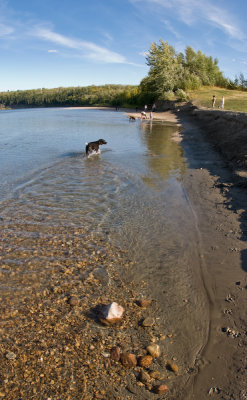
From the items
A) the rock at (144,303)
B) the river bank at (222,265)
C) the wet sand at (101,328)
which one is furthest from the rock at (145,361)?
the rock at (144,303)

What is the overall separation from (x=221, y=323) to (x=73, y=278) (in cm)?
246

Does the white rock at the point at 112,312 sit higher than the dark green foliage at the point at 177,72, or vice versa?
the dark green foliage at the point at 177,72

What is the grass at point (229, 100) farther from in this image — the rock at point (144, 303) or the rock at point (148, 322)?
the rock at point (148, 322)

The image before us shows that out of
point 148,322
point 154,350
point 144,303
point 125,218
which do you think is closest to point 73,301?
point 144,303

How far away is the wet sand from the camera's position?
9.50ft

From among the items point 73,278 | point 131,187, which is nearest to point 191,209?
point 131,187

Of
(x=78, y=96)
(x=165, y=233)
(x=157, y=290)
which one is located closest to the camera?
(x=157, y=290)

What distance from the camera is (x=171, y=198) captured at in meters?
8.57

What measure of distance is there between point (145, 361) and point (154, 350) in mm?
192

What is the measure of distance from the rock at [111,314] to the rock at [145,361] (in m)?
0.68

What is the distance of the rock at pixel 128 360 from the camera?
3.13 m

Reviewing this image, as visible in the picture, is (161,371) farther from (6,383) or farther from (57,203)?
(57,203)

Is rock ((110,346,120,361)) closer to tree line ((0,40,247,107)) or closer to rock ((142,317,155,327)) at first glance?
rock ((142,317,155,327))

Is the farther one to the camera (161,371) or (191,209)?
(191,209)
